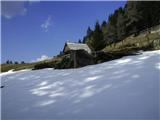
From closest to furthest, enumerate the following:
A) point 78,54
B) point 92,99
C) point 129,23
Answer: point 92,99
point 78,54
point 129,23

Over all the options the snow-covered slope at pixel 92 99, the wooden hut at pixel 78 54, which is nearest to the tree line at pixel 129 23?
the wooden hut at pixel 78 54

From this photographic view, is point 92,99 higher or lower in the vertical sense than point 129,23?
lower

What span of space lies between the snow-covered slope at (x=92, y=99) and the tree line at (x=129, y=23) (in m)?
37.7

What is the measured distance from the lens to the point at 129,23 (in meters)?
61.8

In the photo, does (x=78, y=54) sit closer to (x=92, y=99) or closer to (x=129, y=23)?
(x=92, y=99)

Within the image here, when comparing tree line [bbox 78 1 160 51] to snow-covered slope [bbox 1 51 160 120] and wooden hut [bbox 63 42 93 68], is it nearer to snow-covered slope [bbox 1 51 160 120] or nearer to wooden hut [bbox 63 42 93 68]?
wooden hut [bbox 63 42 93 68]

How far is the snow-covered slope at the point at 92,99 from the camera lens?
8734mm

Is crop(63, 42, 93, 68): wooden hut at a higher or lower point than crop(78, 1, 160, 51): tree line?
lower

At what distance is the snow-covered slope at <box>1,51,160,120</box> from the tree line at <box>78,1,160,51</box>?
37726 mm

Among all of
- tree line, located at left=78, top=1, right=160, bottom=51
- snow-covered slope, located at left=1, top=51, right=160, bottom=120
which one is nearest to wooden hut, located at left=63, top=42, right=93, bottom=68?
snow-covered slope, located at left=1, top=51, right=160, bottom=120

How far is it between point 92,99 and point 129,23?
54.9m

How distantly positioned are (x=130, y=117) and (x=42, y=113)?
12.6ft

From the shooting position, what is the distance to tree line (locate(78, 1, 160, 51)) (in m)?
48.0

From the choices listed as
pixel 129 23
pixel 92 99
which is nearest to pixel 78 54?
pixel 92 99
